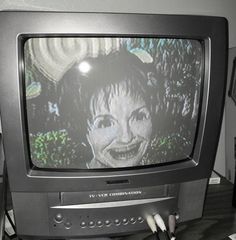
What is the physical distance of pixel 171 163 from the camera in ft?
2.72

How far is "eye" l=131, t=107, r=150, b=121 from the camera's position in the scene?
756 millimetres

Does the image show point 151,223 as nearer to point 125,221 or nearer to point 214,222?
point 125,221

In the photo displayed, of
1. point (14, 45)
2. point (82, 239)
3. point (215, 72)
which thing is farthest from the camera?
point (82, 239)

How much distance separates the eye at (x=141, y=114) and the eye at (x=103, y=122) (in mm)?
49

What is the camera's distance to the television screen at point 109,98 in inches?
27.6

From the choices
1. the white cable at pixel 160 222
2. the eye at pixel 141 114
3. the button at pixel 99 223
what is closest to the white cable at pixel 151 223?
the white cable at pixel 160 222

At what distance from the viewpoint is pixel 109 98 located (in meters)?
0.73

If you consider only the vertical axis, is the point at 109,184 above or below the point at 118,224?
above

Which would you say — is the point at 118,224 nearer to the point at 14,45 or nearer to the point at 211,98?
the point at 211,98

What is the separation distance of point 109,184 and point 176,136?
0.19m

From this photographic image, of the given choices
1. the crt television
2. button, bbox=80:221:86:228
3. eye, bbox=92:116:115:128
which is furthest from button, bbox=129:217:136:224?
eye, bbox=92:116:115:128

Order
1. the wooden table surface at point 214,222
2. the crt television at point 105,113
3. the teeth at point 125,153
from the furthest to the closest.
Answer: the wooden table surface at point 214,222 → the teeth at point 125,153 → the crt television at point 105,113

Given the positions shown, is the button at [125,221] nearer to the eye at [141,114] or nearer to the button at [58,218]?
the button at [58,218]

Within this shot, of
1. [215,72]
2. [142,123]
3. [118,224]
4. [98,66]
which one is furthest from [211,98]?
[118,224]
